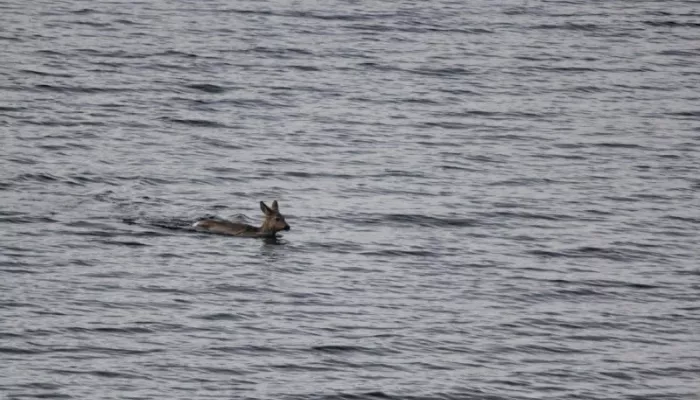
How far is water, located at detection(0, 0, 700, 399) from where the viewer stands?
20578 mm

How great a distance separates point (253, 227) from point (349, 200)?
3.23m

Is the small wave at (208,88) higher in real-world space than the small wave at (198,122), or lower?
higher

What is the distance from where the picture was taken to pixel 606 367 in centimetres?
2092

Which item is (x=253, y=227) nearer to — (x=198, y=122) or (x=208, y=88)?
(x=198, y=122)

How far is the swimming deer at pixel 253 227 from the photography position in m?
26.1

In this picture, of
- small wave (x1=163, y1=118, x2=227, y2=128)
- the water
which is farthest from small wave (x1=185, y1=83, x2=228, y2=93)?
small wave (x1=163, y1=118, x2=227, y2=128)

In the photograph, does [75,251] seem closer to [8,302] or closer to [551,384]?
[8,302]

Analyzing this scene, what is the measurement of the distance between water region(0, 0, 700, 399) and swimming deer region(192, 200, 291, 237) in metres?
0.17

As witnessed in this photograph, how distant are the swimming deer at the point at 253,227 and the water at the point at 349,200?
17 cm

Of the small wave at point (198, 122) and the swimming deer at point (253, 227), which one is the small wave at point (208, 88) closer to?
the small wave at point (198, 122)

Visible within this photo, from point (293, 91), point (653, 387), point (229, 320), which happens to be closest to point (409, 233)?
point (229, 320)

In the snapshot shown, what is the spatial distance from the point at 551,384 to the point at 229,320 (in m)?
4.52

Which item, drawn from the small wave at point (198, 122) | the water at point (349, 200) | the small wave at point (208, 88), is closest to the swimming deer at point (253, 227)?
the water at point (349, 200)

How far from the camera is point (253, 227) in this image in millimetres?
26672
